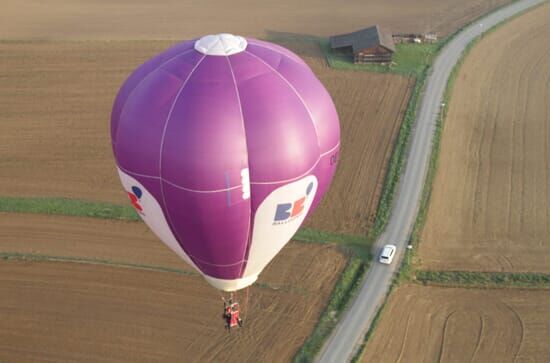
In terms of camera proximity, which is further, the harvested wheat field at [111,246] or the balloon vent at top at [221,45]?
the harvested wheat field at [111,246]

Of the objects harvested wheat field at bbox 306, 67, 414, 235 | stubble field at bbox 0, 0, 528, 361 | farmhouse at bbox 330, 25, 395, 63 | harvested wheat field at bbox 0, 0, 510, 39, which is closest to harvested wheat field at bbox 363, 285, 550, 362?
stubble field at bbox 0, 0, 528, 361

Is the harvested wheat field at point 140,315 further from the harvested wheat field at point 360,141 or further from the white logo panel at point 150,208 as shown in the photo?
the white logo panel at point 150,208

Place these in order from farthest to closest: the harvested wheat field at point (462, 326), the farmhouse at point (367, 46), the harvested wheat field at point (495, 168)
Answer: the farmhouse at point (367, 46) → the harvested wheat field at point (495, 168) → the harvested wheat field at point (462, 326)

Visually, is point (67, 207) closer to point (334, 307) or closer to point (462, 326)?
point (334, 307)

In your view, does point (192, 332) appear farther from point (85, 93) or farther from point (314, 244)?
point (85, 93)

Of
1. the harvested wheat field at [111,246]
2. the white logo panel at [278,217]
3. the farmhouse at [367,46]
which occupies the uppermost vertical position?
the farmhouse at [367,46]

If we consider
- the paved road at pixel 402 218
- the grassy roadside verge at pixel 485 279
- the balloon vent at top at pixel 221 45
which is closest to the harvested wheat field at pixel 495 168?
the grassy roadside verge at pixel 485 279

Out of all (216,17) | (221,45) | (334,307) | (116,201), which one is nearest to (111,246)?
(116,201)

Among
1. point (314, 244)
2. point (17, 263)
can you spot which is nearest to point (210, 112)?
point (314, 244)
